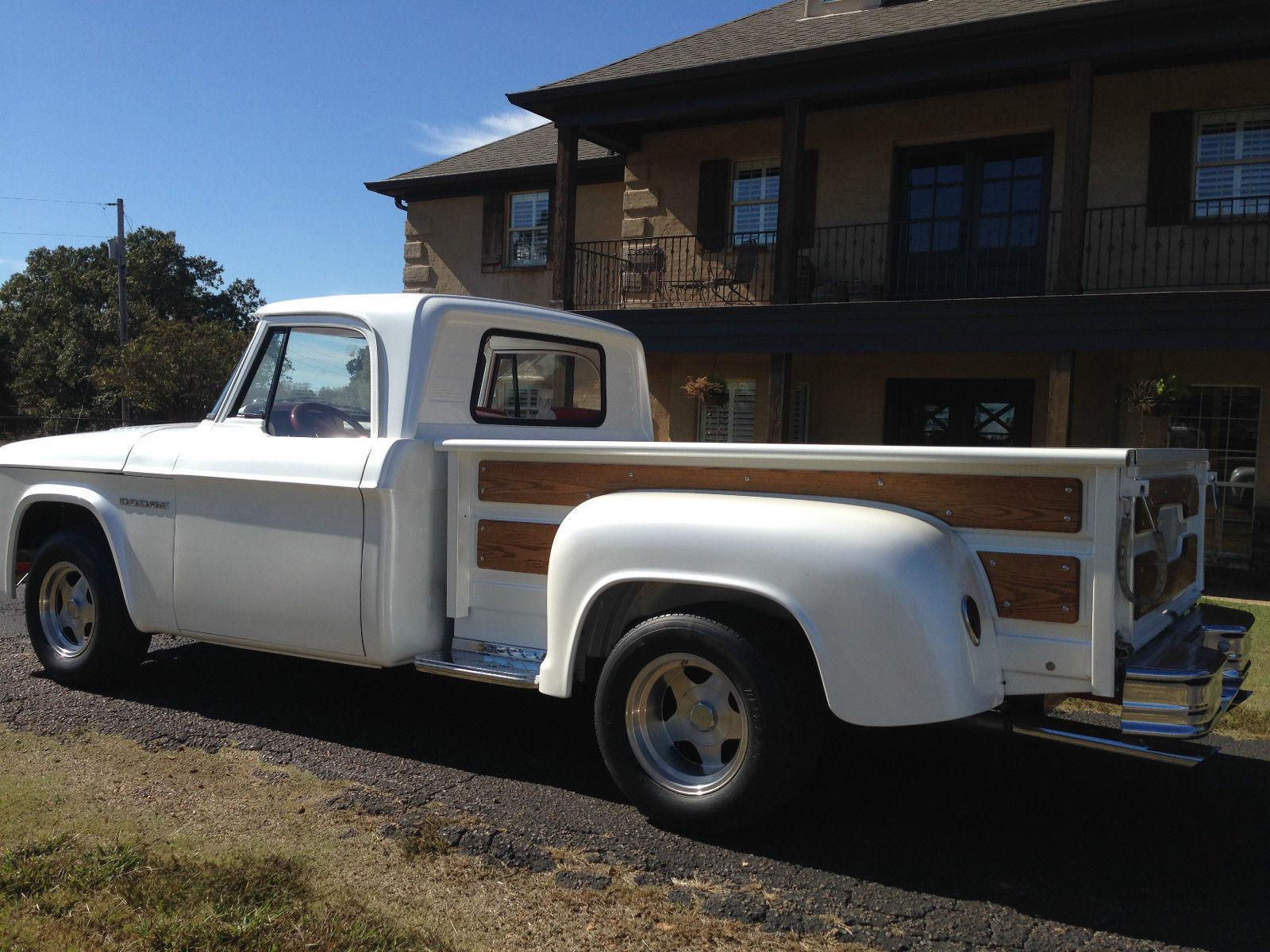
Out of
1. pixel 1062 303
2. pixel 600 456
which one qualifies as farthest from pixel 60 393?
pixel 600 456

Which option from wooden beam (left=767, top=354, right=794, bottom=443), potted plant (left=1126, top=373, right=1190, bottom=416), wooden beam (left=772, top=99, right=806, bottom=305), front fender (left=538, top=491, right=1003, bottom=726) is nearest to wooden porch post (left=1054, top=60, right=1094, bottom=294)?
potted plant (left=1126, top=373, right=1190, bottom=416)

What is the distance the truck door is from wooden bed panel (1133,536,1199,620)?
280 cm

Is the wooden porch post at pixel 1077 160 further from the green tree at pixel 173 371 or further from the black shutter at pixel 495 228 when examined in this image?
the green tree at pixel 173 371

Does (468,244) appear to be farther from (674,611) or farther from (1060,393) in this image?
(674,611)

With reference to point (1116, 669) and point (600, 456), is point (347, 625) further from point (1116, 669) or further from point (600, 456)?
point (1116, 669)

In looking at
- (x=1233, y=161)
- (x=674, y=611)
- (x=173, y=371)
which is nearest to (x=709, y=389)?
(x=1233, y=161)

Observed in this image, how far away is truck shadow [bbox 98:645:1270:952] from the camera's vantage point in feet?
10.8

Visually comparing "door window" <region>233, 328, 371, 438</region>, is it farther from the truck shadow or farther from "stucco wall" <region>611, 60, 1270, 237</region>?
"stucco wall" <region>611, 60, 1270, 237</region>

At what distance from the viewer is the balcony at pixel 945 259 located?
11.8 m

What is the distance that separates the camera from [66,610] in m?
5.36

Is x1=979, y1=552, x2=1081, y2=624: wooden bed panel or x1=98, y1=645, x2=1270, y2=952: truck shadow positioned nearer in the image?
x1=979, y1=552, x2=1081, y2=624: wooden bed panel

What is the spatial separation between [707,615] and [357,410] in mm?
1937

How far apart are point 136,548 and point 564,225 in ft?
31.4

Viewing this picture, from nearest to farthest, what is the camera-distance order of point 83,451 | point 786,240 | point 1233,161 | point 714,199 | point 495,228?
point 83,451, point 1233,161, point 786,240, point 714,199, point 495,228
